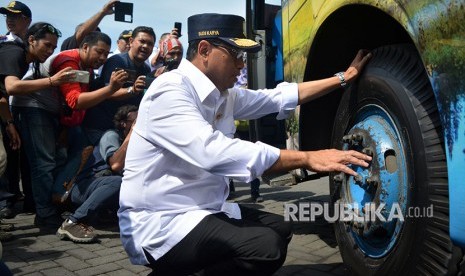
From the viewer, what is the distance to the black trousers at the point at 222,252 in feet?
5.57

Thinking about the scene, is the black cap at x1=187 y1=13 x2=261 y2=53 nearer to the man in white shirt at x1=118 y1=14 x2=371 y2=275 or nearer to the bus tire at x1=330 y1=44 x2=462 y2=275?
the man in white shirt at x1=118 y1=14 x2=371 y2=275

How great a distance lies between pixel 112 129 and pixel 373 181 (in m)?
2.49

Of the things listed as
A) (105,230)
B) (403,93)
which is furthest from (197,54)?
(105,230)

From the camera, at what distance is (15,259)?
2648 mm

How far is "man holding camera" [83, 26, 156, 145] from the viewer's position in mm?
3641

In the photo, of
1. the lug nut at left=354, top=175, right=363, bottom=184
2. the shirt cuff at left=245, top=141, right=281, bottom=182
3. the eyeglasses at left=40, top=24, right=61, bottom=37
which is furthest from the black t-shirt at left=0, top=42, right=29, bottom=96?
the lug nut at left=354, top=175, right=363, bottom=184

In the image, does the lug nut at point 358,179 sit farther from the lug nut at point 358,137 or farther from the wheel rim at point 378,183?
the lug nut at point 358,137

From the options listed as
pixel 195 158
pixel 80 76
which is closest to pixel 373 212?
pixel 195 158

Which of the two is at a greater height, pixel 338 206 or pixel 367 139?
pixel 367 139

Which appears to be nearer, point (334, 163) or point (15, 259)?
point (334, 163)

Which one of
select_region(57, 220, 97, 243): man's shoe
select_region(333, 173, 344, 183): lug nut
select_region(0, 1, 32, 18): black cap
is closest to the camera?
select_region(333, 173, 344, 183): lug nut

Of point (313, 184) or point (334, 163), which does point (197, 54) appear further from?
point (313, 184)

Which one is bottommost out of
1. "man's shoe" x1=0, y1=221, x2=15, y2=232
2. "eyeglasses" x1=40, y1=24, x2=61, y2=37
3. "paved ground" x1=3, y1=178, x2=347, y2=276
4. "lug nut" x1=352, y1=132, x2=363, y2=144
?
"paved ground" x1=3, y1=178, x2=347, y2=276

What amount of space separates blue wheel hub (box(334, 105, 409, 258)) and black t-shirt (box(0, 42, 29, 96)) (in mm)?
2566
